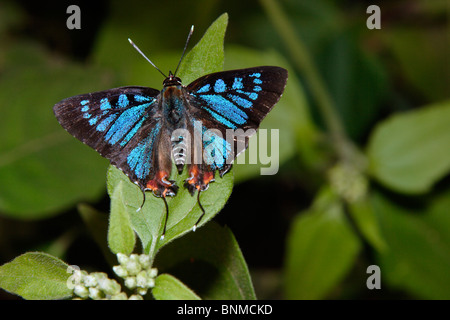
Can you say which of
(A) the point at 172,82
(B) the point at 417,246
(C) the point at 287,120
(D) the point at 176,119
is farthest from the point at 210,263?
(B) the point at 417,246

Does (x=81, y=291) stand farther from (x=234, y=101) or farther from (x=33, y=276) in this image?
(x=234, y=101)

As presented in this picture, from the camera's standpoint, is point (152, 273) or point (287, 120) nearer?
point (152, 273)

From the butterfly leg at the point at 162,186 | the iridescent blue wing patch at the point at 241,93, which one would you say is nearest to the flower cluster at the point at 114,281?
the butterfly leg at the point at 162,186

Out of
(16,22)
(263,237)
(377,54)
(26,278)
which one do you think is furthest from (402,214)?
(16,22)

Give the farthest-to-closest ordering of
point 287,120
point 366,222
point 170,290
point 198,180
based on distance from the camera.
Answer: point 287,120, point 366,222, point 198,180, point 170,290

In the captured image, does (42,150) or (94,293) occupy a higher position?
(42,150)

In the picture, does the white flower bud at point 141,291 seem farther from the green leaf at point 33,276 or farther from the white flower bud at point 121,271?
the green leaf at point 33,276

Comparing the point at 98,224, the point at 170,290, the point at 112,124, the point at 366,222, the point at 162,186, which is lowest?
the point at 366,222
